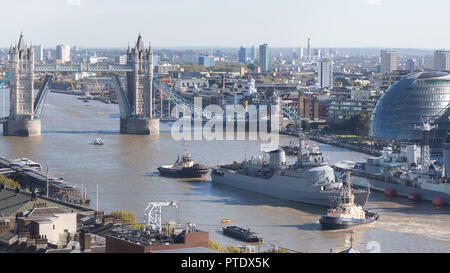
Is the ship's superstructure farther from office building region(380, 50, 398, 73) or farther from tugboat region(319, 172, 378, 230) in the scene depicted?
office building region(380, 50, 398, 73)

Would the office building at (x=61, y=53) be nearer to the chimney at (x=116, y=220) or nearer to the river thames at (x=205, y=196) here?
the river thames at (x=205, y=196)

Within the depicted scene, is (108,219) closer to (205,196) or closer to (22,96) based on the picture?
(205,196)

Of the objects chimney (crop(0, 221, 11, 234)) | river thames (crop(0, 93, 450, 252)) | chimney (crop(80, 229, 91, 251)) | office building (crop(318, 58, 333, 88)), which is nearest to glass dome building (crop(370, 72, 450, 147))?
river thames (crop(0, 93, 450, 252))

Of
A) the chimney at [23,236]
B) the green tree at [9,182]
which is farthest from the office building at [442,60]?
the chimney at [23,236]

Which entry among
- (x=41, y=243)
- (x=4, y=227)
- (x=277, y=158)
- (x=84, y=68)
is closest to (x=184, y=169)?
(x=277, y=158)

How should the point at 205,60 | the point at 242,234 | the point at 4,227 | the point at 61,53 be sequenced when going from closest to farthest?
the point at 4,227 → the point at 242,234 → the point at 205,60 → the point at 61,53
